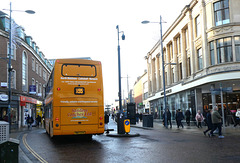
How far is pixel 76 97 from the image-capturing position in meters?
12.6

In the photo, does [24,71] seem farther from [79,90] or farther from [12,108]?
[79,90]

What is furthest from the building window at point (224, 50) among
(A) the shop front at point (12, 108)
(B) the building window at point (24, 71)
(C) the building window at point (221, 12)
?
(B) the building window at point (24, 71)

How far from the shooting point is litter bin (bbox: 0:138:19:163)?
573 centimetres

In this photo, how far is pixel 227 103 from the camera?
25.8 m

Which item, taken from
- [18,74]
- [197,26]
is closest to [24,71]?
[18,74]

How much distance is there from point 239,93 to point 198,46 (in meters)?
6.09

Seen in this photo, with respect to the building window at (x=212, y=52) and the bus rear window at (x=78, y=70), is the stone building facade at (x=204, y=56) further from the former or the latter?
the bus rear window at (x=78, y=70)

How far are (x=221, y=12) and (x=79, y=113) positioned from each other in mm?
Result: 17145

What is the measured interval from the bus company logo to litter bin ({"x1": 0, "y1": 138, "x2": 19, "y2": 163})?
6.65 meters

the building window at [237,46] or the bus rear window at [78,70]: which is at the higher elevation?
the building window at [237,46]

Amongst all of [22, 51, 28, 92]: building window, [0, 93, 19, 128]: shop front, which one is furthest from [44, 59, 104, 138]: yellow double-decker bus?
[22, 51, 28, 92]: building window

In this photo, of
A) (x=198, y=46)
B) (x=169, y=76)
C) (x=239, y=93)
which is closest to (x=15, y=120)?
(x=169, y=76)

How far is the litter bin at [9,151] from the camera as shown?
5730 millimetres

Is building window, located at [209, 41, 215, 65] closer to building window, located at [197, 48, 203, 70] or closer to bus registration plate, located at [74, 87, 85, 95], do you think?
building window, located at [197, 48, 203, 70]
